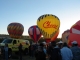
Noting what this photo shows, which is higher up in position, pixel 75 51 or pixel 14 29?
pixel 14 29

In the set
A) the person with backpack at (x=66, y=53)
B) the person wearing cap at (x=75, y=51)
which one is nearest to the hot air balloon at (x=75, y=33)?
the person wearing cap at (x=75, y=51)

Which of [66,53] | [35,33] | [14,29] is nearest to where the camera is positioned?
[66,53]

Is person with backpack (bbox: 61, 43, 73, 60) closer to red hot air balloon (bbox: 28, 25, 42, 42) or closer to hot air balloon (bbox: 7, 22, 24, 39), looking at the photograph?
red hot air balloon (bbox: 28, 25, 42, 42)

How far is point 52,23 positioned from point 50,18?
76 cm

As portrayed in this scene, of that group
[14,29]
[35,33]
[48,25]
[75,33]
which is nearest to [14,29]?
[14,29]

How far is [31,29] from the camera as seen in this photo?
122 ft

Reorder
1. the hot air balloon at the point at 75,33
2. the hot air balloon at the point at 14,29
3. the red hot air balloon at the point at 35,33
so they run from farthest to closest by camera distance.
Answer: the hot air balloon at the point at 14,29 → the red hot air balloon at the point at 35,33 → the hot air balloon at the point at 75,33

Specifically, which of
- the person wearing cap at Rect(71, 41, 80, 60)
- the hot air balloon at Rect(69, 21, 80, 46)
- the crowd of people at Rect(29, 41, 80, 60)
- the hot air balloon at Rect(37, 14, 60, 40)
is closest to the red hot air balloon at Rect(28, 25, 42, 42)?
the hot air balloon at Rect(37, 14, 60, 40)

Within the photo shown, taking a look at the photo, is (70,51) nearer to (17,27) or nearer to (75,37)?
(75,37)

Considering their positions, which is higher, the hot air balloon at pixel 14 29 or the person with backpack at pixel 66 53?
the hot air balloon at pixel 14 29

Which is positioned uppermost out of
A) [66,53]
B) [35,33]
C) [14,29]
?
[14,29]

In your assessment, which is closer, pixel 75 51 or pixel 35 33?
pixel 75 51

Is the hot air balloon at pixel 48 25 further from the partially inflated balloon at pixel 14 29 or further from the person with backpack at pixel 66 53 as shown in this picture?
the person with backpack at pixel 66 53

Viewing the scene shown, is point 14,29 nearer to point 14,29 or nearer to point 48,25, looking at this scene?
point 14,29
